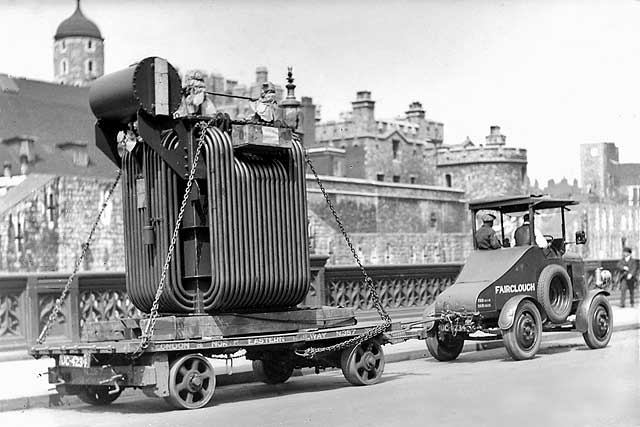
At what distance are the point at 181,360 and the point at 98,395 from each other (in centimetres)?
153

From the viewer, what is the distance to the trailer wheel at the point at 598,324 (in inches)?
603

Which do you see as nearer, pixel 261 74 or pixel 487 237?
pixel 487 237

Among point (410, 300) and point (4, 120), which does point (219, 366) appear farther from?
point (4, 120)

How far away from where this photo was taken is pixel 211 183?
1114cm

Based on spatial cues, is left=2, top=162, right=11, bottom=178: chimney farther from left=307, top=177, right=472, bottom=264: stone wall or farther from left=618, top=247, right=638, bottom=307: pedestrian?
A: left=618, top=247, right=638, bottom=307: pedestrian

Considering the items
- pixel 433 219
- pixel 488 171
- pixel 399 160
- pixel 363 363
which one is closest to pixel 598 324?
pixel 363 363

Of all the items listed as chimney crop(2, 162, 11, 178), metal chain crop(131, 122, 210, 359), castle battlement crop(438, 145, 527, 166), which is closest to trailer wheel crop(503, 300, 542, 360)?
metal chain crop(131, 122, 210, 359)

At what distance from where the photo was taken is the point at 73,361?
10492 millimetres

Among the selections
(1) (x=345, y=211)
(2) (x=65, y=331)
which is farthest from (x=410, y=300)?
(1) (x=345, y=211)

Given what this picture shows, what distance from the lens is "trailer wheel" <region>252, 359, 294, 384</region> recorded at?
41.8 feet

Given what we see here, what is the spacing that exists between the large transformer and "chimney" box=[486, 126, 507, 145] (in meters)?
77.2

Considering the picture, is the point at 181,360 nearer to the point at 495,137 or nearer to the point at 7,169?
the point at 7,169

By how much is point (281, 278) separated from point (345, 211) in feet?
194

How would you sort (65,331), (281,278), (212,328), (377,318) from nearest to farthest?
(212,328), (281,278), (65,331), (377,318)
